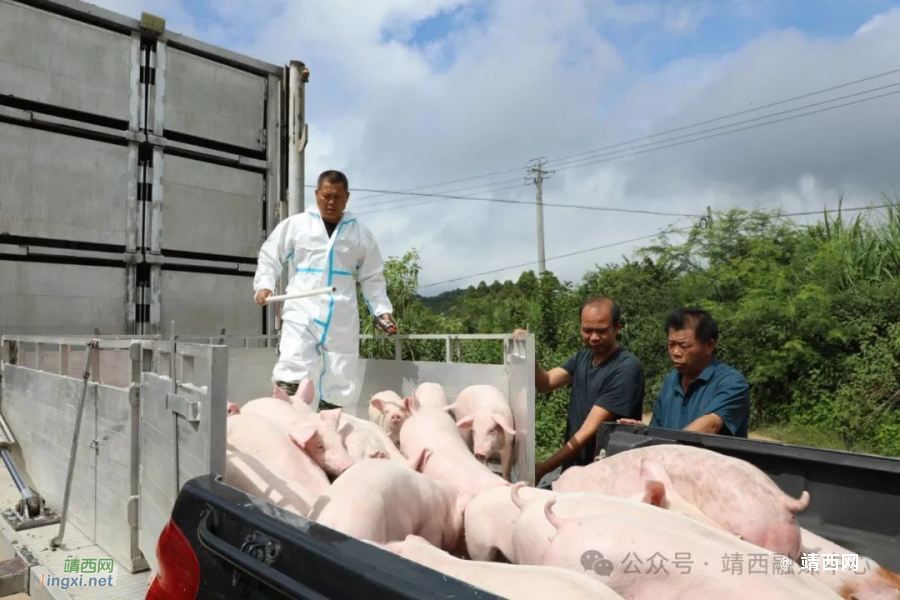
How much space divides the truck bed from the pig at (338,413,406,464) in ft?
2.76

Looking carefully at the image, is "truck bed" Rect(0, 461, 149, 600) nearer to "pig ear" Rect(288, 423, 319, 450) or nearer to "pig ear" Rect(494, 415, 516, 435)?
"pig ear" Rect(288, 423, 319, 450)

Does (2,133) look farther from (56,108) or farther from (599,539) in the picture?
(599,539)

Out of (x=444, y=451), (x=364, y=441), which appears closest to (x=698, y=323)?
(x=444, y=451)

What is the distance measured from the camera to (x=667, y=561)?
1.47m

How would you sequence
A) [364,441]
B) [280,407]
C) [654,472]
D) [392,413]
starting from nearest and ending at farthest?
[654,472] < [364,441] < [280,407] < [392,413]

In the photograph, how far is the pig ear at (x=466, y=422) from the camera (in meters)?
3.12

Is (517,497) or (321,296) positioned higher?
(321,296)

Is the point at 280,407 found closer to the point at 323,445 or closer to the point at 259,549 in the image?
the point at 323,445

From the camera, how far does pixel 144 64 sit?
4.47m

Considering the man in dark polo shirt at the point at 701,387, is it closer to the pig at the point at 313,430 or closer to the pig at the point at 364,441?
the pig at the point at 364,441

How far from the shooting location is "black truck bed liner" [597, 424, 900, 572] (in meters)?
2.21

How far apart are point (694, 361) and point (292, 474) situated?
7.00 ft

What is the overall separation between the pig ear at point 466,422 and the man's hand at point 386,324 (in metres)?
1.16

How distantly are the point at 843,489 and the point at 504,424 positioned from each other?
132 centimetres
